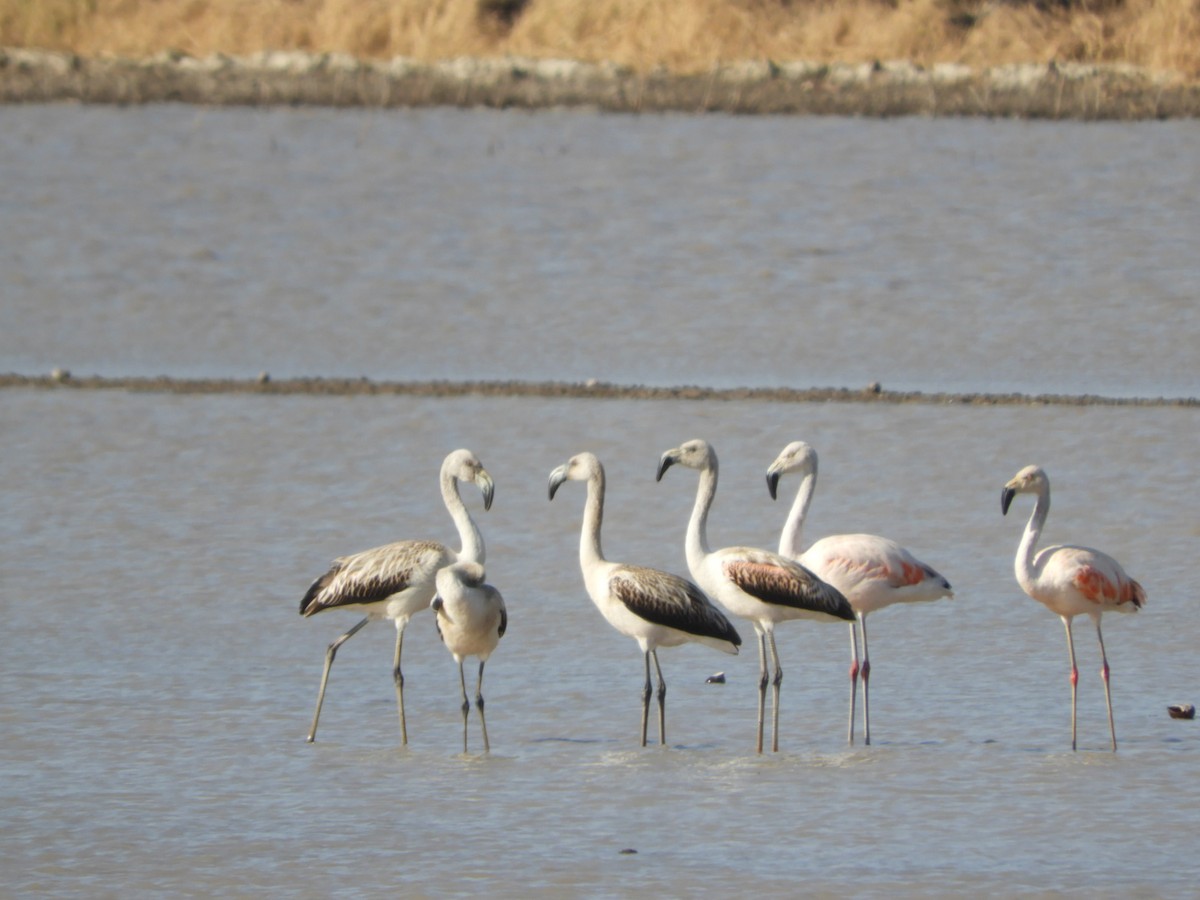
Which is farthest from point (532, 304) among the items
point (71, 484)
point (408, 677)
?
point (408, 677)

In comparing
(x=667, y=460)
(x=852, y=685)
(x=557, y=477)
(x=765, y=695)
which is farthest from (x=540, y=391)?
(x=852, y=685)

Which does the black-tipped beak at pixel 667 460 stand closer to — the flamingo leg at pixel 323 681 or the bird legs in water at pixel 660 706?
the bird legs in water at pixel 660 706

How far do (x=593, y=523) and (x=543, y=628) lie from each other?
96cm

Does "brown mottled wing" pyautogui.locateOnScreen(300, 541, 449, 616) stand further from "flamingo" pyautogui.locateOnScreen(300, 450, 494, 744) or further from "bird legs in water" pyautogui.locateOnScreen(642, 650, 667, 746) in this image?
"bird legs in water" pyautogui.locateOnScreen(642, 650, 667, 746)

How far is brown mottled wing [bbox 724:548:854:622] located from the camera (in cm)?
814

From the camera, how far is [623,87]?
3028 centimetres

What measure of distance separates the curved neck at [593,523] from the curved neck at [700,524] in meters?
0.36

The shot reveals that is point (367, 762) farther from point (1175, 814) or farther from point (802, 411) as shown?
point (802, 411)

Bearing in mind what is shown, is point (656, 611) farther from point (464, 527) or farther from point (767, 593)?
point (464, 527)

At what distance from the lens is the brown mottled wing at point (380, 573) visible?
27.2 feet

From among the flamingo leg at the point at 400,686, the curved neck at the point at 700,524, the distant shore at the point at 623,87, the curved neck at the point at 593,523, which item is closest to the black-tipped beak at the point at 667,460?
the curved neck at the point at 700,524

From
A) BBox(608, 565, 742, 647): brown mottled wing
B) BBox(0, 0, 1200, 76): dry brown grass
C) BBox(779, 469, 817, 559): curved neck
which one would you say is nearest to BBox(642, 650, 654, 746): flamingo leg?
BBox(608, 565, 742, 647): brown mottled wing

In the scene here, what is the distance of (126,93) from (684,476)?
2029 centimetres

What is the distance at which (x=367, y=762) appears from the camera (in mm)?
7758
